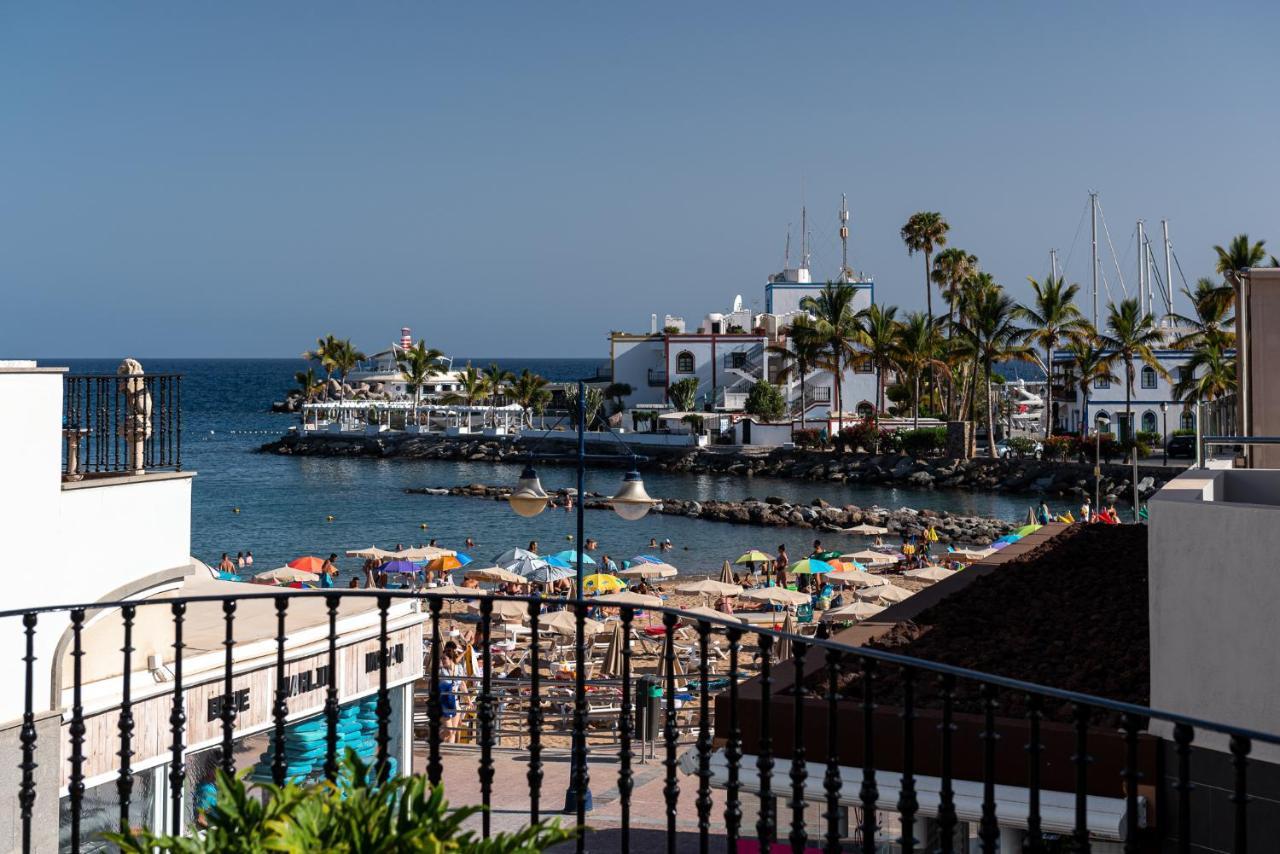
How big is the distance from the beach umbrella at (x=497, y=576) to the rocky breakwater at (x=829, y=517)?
1634 cm

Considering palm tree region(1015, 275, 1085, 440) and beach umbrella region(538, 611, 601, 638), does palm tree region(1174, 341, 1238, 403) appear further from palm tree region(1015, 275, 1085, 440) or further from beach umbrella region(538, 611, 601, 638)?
beach umbrella region(538, 611, 601, 638)

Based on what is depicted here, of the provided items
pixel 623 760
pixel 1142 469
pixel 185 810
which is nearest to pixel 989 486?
pixel 1142 469

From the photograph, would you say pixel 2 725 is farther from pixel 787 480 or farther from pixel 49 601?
pixel 787 480

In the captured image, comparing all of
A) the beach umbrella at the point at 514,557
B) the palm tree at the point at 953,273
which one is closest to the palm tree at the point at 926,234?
the palm tree at the point at 953,273

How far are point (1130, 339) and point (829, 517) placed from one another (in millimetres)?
23237

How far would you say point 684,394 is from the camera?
89.4m

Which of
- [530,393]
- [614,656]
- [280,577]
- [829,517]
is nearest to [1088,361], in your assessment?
[829,517]

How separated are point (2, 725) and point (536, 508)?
845 centimetres

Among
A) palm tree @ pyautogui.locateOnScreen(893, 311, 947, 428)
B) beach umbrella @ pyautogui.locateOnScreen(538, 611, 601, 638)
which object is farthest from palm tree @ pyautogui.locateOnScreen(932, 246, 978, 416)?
beach umbrella @ pyautogui.locateOnScreen(538, 611, 601, 638)

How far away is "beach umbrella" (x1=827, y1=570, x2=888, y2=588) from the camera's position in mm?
31516

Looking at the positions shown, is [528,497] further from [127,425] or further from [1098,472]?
[1098,472]

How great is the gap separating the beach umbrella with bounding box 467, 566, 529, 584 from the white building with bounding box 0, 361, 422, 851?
17.2 metres

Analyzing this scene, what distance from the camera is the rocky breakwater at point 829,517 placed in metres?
50.5

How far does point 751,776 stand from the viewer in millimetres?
8602
